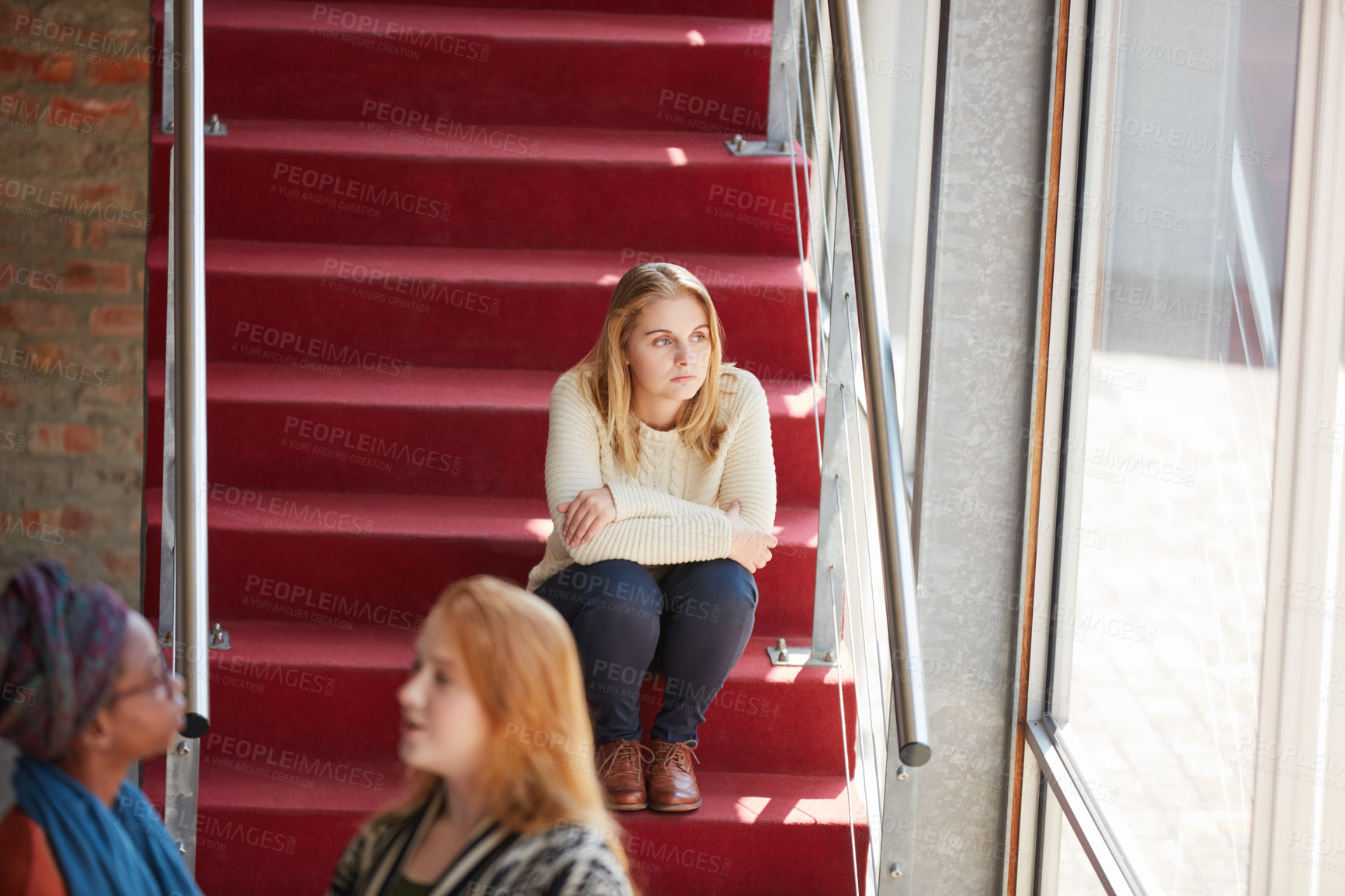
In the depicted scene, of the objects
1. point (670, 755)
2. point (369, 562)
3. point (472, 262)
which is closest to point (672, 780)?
point (670, 755)

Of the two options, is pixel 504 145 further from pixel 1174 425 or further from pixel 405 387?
pixel 1174 425

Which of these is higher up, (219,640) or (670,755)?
(219,640)

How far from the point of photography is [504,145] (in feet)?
9.95

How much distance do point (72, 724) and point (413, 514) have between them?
140 centimetres

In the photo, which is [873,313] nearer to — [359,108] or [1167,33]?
[1167,33]

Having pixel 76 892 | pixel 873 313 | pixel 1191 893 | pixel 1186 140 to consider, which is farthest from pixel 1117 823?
pixel 76 892

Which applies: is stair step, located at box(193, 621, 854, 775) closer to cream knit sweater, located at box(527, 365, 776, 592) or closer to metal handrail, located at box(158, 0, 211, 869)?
cream knit sweater, located at box(527, 365, 776, 592)

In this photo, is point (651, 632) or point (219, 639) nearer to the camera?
point (651, 632)

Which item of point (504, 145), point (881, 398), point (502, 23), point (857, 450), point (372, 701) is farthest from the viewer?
point (502, 23)

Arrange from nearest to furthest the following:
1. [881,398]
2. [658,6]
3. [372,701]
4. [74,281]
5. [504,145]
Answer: [881,398] → [372,701] → [504,145] → [658,6] → [74,281]

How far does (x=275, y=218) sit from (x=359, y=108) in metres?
0.37

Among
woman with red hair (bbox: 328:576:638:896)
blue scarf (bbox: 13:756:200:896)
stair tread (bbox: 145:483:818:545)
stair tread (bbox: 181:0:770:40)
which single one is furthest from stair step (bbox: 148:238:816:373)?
blue scarf (bbox: 13:756:200:896)

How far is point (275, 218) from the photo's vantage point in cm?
293

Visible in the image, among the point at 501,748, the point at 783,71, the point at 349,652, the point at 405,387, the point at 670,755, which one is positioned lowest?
the point at 670,755
